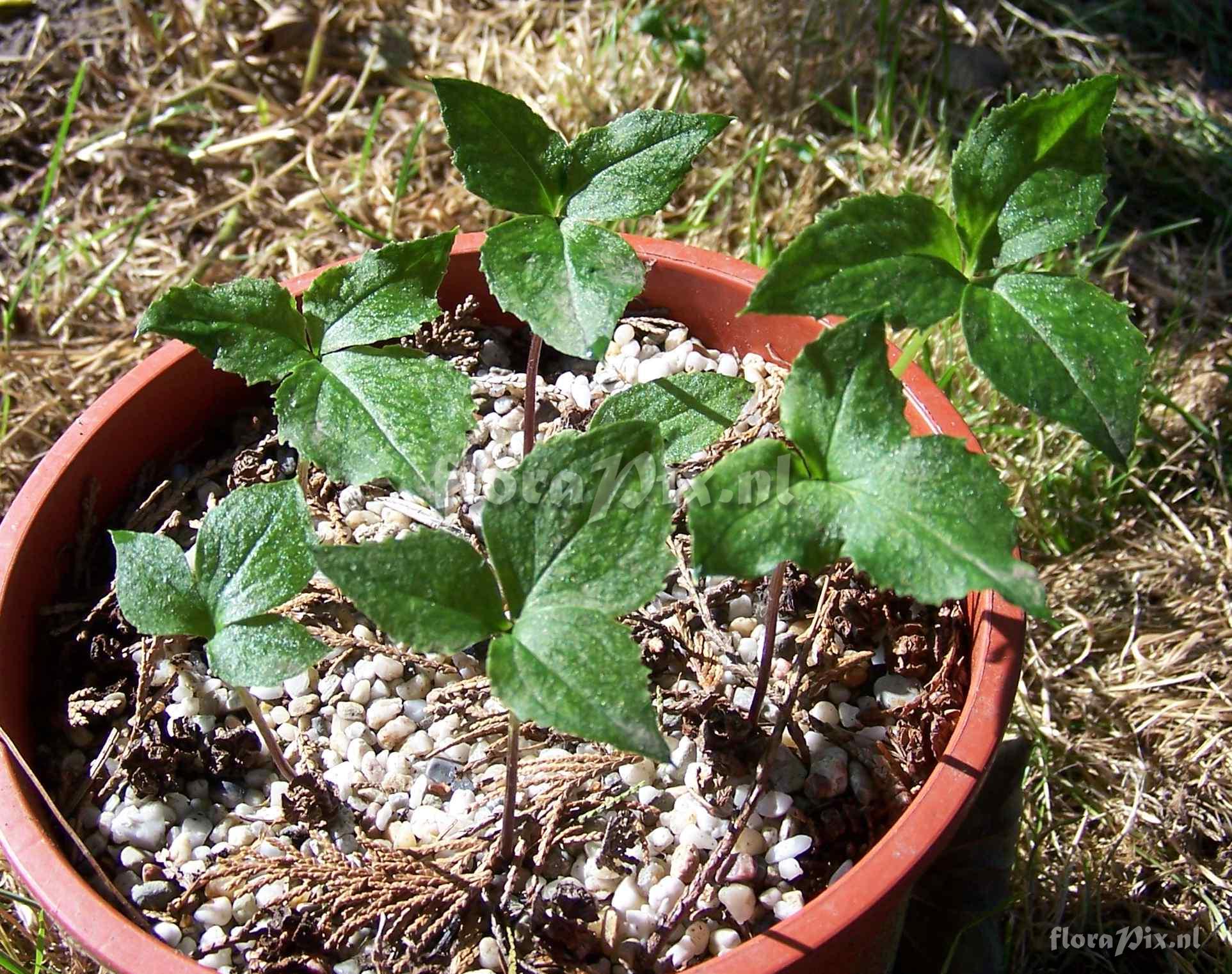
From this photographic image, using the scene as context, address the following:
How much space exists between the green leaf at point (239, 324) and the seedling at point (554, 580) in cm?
23

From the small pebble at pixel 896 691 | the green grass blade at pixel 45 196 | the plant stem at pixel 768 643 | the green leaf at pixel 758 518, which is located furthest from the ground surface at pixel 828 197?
the green leaf at pixel 758 518

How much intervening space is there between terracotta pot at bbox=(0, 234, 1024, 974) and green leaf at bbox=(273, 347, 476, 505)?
309 millimetres

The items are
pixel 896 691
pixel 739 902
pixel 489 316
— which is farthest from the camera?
pixel 489 316

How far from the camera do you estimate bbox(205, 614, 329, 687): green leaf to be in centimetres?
82

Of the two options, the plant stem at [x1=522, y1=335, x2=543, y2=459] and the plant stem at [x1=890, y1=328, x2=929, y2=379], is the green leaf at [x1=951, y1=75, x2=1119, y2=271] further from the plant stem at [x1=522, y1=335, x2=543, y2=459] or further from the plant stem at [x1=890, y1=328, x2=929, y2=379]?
the plant stem at [x1=522, y1=335, x2=543, y2=459]

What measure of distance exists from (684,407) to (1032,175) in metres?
0.29

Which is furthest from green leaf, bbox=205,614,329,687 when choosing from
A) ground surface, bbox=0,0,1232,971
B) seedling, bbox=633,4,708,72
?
seedling, bbox=633,4,708,72

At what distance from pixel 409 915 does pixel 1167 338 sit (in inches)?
49.3

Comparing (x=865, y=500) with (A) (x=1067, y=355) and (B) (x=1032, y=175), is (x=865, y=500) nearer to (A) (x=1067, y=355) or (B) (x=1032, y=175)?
(A) (x=1067, y=355)

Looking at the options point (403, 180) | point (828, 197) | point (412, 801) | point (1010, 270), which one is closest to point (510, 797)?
point (412, 801)

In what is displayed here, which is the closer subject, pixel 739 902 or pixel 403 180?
pixel 739 902

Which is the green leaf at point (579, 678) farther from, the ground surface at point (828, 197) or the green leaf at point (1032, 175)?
the ground surface at point (828, 197)

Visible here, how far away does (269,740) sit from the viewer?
0.95 meters

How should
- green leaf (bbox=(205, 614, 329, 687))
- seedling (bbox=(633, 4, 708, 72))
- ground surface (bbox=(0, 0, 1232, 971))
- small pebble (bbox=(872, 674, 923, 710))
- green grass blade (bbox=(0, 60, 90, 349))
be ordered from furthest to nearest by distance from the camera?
seedling (bbox=(633, 4, 708, 72))
green grass blade (bbox=(0, 60, 90, 349))
ground surface (bbox=(0, 0, 1232, 971))
small pebble (bbox=(872, 674, 923, 710))
green leaf (bbox=(205, 614, 329, 687))
